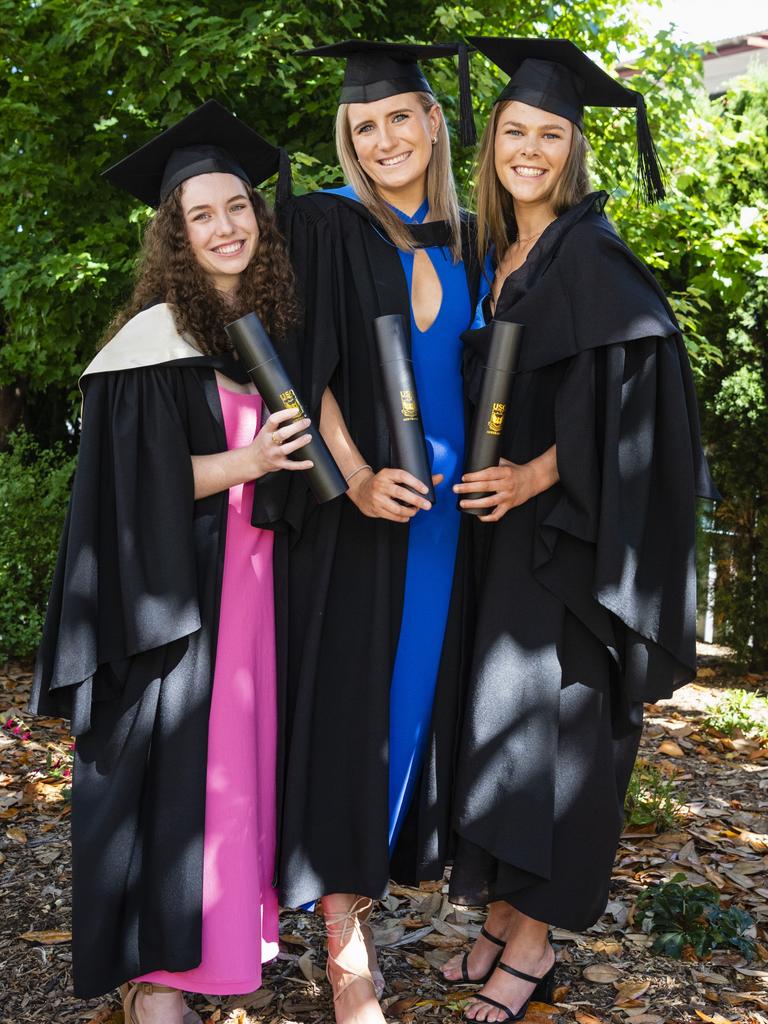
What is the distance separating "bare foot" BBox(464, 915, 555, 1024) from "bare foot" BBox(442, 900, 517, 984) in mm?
104

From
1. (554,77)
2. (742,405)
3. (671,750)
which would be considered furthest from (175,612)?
(742,405)

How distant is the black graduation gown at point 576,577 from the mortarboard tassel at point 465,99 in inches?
20.4

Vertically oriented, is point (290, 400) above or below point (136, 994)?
above

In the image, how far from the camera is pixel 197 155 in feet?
8.71

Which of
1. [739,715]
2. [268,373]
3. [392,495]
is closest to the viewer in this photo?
[268,373]

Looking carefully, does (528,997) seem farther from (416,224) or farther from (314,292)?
(416,224)

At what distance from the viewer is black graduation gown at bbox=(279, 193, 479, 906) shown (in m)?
2.65

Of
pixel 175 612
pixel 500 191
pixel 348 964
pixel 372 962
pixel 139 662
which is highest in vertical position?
pixel 500 191

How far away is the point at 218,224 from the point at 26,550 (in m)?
4.31

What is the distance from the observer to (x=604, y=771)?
2701mm

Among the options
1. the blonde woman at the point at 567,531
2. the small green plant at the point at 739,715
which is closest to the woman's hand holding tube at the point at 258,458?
the blonde woman at the point at 567,531

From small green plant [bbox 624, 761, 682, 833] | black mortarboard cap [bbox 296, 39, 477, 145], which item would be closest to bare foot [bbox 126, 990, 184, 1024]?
small green plant [bbox 624, 761, 682, 833]

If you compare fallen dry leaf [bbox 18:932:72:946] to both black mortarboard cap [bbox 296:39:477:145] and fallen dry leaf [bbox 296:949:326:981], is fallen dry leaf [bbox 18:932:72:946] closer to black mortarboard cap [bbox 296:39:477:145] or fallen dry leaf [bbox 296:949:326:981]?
fallen dry leaf [bbox 296:949:326:981]

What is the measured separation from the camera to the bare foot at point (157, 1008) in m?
2.62
